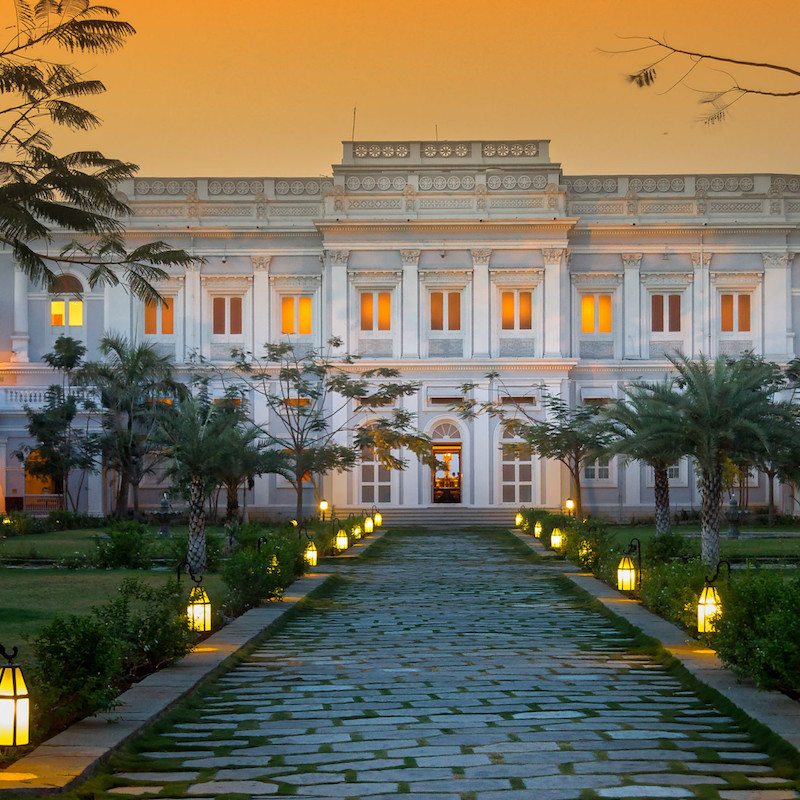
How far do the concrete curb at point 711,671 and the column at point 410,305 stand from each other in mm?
28103

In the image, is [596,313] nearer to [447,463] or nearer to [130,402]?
[447,463]

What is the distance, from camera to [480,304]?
4544 centimetres

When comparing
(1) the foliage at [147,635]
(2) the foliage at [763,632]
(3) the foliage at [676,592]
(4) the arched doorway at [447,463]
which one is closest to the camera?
(2) the foliage at [763,632]

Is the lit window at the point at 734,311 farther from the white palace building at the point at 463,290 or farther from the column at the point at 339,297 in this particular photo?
Answer: the column at the point at 339,297

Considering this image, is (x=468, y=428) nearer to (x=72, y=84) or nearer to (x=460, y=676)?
(x=72, y=84)

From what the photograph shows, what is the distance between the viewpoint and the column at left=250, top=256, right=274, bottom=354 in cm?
4659

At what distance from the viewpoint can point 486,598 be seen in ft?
59.4

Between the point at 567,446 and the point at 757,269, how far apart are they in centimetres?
1458

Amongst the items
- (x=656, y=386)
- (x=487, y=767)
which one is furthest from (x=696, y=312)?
Answer: (x=487, y=767)

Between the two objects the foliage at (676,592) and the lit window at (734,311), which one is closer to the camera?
the foliage at (676,592)

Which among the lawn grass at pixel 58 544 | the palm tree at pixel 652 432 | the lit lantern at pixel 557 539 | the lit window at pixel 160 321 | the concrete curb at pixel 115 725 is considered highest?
the lit window at pixel 160 321

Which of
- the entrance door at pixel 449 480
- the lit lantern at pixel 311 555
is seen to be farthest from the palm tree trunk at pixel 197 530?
the entrance door at pixel 449 480

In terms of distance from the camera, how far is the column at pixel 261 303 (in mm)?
46594

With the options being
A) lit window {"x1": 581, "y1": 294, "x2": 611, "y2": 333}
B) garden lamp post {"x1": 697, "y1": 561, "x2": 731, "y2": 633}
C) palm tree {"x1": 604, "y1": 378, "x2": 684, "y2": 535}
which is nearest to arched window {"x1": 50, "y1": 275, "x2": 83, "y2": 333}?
lit window {"x1": 581, "y1": 294, "x2": 611, "y2": 333}
